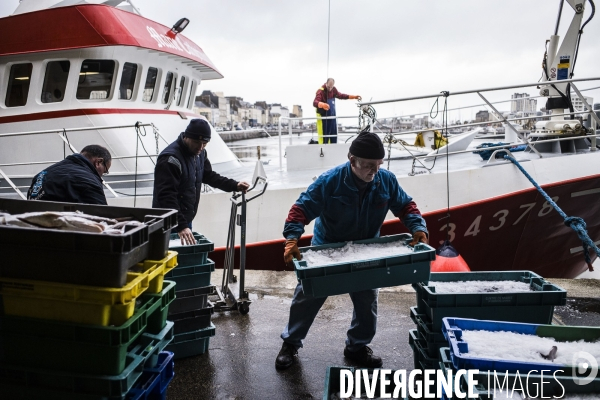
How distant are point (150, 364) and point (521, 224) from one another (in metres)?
5.17

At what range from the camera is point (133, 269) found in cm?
194

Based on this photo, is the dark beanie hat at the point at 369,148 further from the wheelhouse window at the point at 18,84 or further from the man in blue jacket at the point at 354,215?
the wheelhouse window at the point at 18,84

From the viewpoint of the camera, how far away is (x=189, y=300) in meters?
3.10

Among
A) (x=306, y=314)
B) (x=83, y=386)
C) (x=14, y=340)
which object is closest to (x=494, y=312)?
(x=306, y=314)

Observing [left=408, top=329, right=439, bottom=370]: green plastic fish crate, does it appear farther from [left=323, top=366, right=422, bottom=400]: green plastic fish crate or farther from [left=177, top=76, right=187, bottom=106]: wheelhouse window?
[left=177, top=76, right=187, bottom=106]: wheelhouse window

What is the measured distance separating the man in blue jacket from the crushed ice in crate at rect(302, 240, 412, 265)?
0.40 ft

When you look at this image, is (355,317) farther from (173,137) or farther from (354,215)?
(173,137)

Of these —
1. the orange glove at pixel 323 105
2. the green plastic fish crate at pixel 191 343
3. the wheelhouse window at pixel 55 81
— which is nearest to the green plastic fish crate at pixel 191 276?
the green plastic fish crate at pixel 191 343

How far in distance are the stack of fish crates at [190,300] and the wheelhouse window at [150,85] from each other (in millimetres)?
4746

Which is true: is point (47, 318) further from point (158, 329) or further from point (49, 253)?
point (158, 329)

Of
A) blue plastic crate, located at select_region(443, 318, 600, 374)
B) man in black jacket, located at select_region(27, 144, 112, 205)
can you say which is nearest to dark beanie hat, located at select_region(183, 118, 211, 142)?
man in black jacket, located at select_region(27, 144, 112, 205)

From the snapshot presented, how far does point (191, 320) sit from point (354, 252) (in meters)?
1.21

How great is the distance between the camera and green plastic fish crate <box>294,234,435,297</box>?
253 cm

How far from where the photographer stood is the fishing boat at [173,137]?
570 cm
